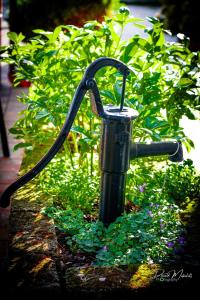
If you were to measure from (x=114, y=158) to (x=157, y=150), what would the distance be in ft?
0.88

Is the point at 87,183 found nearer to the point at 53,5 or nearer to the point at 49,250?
the point at 49,250

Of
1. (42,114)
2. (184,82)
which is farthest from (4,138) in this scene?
(184,82)

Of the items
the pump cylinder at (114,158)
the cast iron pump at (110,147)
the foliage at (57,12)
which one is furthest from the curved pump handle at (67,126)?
the foliage at (57,12)

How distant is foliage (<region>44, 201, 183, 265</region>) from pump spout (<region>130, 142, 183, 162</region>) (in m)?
0.25

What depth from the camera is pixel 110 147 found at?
2197mm

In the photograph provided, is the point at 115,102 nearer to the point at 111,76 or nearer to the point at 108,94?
the point at 108,94

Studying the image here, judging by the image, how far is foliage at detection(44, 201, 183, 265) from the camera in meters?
2.12

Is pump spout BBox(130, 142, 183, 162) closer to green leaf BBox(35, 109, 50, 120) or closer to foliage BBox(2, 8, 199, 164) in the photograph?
foliage BBox(2, 8, 199, 164)

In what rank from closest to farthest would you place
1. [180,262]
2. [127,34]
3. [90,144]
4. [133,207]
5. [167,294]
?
1. [167,294]
2. [180,262]
3. [90,144]
4. [133,207]
5. [127,34]

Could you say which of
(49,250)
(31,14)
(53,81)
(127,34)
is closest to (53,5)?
(31,14)

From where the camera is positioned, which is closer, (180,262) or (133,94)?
(180,262)

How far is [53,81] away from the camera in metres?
2.73

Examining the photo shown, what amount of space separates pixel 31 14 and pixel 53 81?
519 cm

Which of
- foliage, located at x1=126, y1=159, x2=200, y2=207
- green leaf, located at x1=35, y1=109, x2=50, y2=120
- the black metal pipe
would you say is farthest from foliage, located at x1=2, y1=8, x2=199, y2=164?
the black metal pipe
